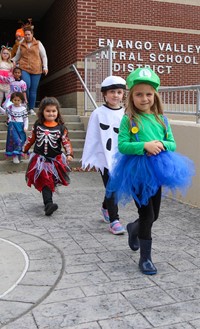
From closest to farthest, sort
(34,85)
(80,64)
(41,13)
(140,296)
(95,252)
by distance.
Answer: (140,296), (95,252), (34,85), (80,64), (41,13)

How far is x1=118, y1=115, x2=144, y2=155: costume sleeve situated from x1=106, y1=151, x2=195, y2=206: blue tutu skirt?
80 mm

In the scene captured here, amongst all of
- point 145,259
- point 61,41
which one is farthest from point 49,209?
point 61,41

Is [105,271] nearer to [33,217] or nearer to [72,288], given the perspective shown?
[72,288]

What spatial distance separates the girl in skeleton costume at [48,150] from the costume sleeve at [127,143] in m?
1.99

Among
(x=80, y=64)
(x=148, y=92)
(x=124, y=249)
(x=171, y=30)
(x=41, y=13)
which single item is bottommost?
(x=124, y=249)

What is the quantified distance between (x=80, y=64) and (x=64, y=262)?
8256 millimetres

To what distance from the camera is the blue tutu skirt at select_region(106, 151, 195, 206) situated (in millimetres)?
3324

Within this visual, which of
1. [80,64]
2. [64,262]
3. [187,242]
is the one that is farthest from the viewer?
[80,64]

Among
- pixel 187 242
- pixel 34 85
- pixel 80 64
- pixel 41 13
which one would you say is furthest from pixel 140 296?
pixel 41 13

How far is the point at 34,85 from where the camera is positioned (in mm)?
10250

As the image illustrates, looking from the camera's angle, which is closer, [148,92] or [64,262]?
[148,92]

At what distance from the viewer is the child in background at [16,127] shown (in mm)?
8188

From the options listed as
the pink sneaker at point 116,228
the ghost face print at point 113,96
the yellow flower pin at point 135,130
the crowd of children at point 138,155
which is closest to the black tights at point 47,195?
the crowd of children at point 138,155

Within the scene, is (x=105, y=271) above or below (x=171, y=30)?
below
